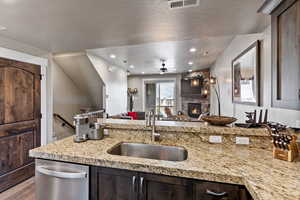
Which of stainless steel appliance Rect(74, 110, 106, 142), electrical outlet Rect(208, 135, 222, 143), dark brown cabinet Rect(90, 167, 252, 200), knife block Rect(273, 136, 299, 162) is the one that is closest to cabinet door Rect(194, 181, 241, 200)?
dark brown cabinet Rect(90, 167, 252, 200)

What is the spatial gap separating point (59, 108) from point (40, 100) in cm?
199

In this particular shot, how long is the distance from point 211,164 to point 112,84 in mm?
5380

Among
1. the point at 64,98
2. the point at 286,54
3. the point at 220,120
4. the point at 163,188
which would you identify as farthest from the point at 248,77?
the point at 64,98

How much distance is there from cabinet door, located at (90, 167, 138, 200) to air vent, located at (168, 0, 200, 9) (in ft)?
5.41

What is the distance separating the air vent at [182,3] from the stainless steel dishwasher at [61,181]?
174cm

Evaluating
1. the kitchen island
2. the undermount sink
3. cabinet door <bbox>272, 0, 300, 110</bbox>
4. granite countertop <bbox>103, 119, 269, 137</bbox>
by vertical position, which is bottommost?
the undermount sink

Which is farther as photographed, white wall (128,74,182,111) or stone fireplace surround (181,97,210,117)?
white wall (128,74,182,111)

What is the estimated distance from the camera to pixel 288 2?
47.0 inches

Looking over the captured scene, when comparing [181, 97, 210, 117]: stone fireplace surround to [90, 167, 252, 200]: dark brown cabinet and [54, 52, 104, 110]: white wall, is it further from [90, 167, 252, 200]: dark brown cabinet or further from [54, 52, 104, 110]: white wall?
[90, 167, 252, 200]: dark brown cabinet

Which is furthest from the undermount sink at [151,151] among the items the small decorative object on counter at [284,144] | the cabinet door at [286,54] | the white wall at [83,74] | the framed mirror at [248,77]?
the white wall at [83,74]

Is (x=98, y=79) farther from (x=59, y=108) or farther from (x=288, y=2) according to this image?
(x=288, y=2)

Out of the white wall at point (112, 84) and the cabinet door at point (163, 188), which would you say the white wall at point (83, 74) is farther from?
the cabinet door at point (163, 188)

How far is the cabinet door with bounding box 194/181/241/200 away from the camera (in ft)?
3.25

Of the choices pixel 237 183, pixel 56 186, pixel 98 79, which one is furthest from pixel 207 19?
pixel 98 79
